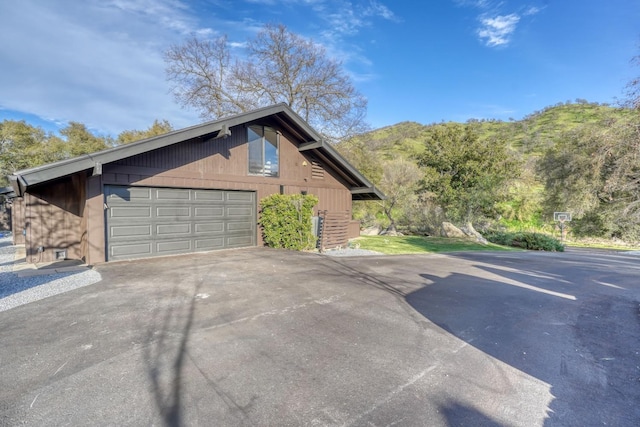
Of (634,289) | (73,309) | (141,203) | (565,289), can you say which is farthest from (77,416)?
(634,289)

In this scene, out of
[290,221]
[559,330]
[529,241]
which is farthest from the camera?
[529,241]

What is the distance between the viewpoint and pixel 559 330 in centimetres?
399

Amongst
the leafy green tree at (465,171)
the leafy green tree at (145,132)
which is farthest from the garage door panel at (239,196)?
the leafy green tree at (145,132)

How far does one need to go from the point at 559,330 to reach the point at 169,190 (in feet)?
30.4

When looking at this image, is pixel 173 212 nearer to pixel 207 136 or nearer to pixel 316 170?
pixel 207 136

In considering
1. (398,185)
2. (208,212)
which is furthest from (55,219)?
(398,185)

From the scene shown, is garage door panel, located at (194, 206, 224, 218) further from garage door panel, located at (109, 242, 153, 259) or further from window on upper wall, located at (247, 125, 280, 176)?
window on upper wall, located at (247, 125, 280, 176)

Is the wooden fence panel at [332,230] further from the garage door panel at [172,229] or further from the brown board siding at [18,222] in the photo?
the brown board siding at [18,222]

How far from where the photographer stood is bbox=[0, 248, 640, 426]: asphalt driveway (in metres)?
2.20

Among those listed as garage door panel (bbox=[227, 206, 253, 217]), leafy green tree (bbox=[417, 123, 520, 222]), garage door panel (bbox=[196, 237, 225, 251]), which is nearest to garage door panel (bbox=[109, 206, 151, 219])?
garage door panel (bbox=[196, 237, 225, 251])

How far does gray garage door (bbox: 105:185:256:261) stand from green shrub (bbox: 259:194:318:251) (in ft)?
2.55

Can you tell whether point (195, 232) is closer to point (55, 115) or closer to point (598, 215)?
point (55, 115)

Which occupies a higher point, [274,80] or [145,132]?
[274,80]

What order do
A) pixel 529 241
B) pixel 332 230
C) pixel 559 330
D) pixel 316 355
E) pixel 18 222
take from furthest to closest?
1. pixel 529 241
2. pixel 18 222
3. pixel 332 230
4. pixel 559 330
5. pixel 316 355
